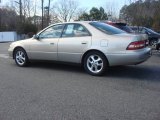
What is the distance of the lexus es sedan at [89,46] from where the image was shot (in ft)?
24.3

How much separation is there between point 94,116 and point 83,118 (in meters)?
0.19

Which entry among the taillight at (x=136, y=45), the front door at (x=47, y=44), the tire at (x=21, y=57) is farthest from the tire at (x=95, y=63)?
the tire at (x=21, y=57)

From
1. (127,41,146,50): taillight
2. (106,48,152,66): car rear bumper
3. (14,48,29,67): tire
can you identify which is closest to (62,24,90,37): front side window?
(106,48,152,66): car rear bumper

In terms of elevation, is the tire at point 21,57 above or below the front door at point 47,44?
below

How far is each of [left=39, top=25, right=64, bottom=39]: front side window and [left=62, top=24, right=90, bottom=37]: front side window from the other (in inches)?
7.0

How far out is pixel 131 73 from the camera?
816 centimetres

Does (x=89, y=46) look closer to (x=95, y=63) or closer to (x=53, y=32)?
(x=95, y=63)

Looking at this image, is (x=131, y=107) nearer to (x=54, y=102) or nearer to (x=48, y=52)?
(x=54, y=102)

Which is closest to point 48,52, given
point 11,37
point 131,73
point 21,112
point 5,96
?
point 131,73

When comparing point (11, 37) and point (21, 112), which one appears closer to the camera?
point (21, 112)

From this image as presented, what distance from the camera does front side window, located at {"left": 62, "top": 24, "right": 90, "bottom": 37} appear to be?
8.07 meters

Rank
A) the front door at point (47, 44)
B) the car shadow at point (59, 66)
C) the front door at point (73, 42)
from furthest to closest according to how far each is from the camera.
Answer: the car shadow at point (59, 66)
the front door at point (47, 44)
the front door at point (73, 42)

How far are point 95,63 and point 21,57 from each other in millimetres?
2717

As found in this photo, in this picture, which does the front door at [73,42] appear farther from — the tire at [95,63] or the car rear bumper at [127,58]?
the car rear bumper at [127,58]
